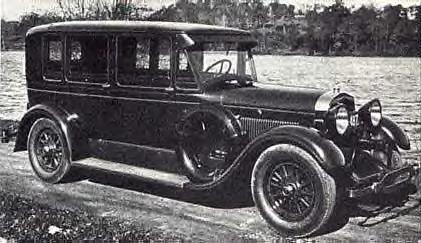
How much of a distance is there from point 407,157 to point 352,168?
893mm

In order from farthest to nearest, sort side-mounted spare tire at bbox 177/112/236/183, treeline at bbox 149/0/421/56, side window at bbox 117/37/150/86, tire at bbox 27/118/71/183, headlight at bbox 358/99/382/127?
tire at bbox 27/118/71/183, side window at bbox 117/37/150/86, side-mounted spare tire at bbox 177/112/236/183, headlight at bbox 358/99/382/127, treeline at bbox 149/0/421/56

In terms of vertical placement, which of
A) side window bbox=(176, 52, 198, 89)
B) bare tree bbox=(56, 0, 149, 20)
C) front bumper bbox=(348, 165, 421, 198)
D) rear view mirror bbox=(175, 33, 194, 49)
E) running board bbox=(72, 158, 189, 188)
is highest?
bare tree bbox=(56, 0, 149, 20)

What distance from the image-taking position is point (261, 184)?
412 centimetres

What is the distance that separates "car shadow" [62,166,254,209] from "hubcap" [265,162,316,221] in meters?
0.48

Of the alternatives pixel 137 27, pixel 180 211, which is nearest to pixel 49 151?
pixel 137 27

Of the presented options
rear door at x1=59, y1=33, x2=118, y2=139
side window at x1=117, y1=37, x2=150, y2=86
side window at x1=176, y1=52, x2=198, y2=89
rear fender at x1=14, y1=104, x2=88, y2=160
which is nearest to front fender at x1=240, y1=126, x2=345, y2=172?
Result: side window at x1=176, y1=52, x2=198, y2=89

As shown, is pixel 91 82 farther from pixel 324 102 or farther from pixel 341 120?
pixel 341 120

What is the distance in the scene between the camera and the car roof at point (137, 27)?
4.71 m

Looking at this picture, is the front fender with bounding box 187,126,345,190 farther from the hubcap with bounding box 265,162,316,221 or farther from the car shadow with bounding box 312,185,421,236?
the car shadow with bounding box 312,185,421,236

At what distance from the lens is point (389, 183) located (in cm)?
407

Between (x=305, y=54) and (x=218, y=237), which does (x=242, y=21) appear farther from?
(x=218, y=237)

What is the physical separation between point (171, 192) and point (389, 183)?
1939mm

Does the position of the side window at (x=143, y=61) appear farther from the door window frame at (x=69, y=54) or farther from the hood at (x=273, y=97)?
the hood at (x=273, y=97)

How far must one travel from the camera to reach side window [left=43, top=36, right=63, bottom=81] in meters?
5.48
